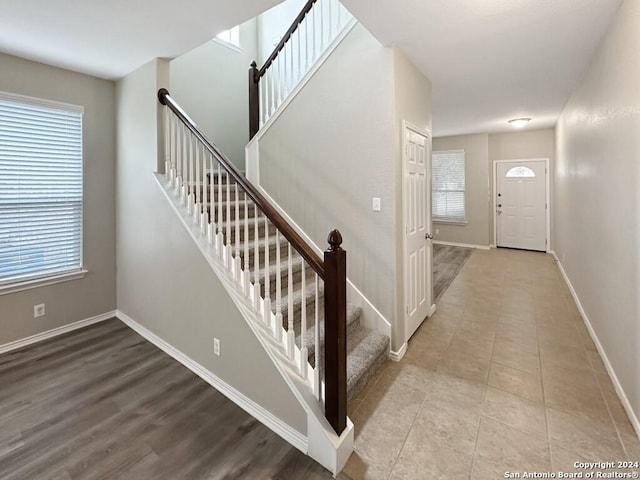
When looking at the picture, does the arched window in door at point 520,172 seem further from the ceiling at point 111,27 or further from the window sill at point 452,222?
the ceiling at point 111,27

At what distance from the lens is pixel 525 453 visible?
66.0 inches

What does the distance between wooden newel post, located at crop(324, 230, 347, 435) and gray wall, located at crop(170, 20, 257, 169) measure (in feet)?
11.4

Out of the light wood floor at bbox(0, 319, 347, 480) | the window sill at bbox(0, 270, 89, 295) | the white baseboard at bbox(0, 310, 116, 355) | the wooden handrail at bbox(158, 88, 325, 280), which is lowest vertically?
the light wood floor at bbox(0, 319, 347, 480)

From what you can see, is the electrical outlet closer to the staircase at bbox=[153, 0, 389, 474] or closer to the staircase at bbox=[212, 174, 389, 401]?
the staircase at bbox=[153, 0, 389, 474]

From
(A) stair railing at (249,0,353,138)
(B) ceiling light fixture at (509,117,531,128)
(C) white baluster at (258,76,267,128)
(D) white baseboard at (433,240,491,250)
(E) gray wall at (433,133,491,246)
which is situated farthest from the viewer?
(D) white baseboard at (433,240,491,250)

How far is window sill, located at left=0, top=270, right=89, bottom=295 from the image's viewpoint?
2.80 metres

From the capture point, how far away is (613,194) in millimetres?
2225

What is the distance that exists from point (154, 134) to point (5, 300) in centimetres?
196

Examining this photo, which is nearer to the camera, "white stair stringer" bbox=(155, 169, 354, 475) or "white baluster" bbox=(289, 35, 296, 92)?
"white stair stringer" bbox=(155, 169, 354, 475)

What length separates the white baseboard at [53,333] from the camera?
2.82 m

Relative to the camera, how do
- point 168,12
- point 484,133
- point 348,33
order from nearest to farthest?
point 168,12
point 348,33
point 484,133

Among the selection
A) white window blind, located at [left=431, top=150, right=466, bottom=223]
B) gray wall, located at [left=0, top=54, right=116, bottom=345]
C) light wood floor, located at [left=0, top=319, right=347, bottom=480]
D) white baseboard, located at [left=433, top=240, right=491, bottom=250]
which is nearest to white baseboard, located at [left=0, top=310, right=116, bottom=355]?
gray wall, located at [left=0, top=54, right=116, bottom=345]

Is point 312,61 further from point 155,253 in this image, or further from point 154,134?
point 155,253

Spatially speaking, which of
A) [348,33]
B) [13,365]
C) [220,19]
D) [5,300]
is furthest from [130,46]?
[13,365]
